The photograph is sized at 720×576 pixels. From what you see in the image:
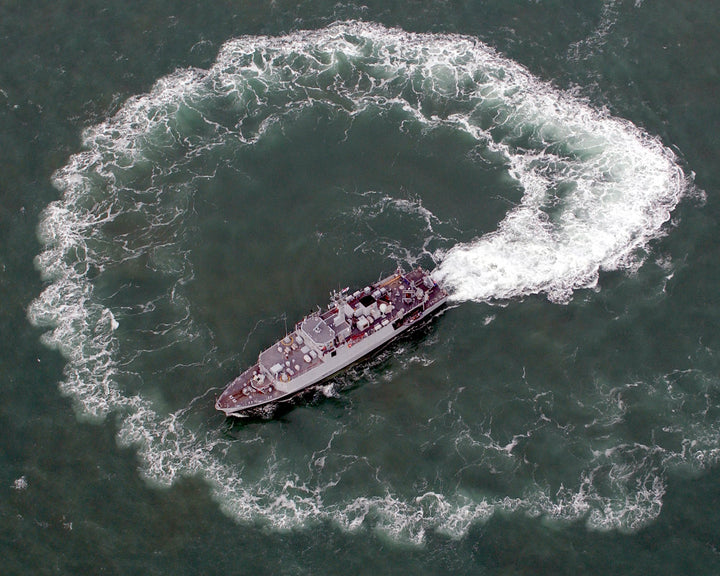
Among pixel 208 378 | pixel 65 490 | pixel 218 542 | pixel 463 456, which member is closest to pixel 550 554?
pixel 463 456

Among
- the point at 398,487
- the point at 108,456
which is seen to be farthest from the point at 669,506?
the point at 108,456

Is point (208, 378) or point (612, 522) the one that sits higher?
point (208, 378)

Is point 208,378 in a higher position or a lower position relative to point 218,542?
higher

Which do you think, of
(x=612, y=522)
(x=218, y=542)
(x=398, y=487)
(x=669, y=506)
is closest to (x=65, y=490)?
(x=218, y=542)

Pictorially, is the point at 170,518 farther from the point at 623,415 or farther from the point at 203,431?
the point at 623,415

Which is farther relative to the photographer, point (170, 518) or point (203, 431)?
point (203, 431)

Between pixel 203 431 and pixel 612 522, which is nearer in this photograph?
pixel 612 522

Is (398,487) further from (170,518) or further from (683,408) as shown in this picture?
(683,408)

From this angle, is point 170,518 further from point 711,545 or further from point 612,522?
point 711,545
